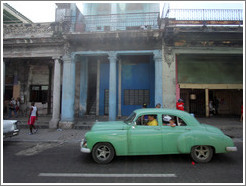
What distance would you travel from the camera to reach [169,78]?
33.7 ft

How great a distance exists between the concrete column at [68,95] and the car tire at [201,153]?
7742 mm

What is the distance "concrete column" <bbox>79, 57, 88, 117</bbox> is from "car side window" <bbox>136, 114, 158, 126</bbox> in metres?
9.03

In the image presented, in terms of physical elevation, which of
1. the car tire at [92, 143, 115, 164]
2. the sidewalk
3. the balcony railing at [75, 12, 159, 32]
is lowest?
the sidewalk

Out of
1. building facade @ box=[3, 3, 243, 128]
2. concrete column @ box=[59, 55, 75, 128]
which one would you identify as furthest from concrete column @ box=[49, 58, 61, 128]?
concrete column @ box=[59, 55, 75, 128]

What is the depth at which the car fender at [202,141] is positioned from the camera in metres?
4.52

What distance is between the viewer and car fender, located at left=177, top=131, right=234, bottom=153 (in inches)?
178

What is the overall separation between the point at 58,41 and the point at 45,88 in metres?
5.04

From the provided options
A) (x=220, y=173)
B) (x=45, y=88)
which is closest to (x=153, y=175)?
(x=220, y=173)

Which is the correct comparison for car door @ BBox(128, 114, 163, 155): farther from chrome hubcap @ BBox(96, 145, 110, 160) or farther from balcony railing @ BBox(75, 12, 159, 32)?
balcony railing @ BBox(75, 12, 159, 32)

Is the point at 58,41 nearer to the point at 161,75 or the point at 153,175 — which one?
the point at 161,75

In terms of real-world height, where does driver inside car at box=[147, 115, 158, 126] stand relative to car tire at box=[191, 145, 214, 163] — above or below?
above

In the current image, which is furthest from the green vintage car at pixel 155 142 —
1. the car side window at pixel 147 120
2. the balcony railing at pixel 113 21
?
the balcony railing at pixel 113 21

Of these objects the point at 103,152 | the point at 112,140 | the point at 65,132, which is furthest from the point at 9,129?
the point at 112,140

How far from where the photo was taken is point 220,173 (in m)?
3.98
